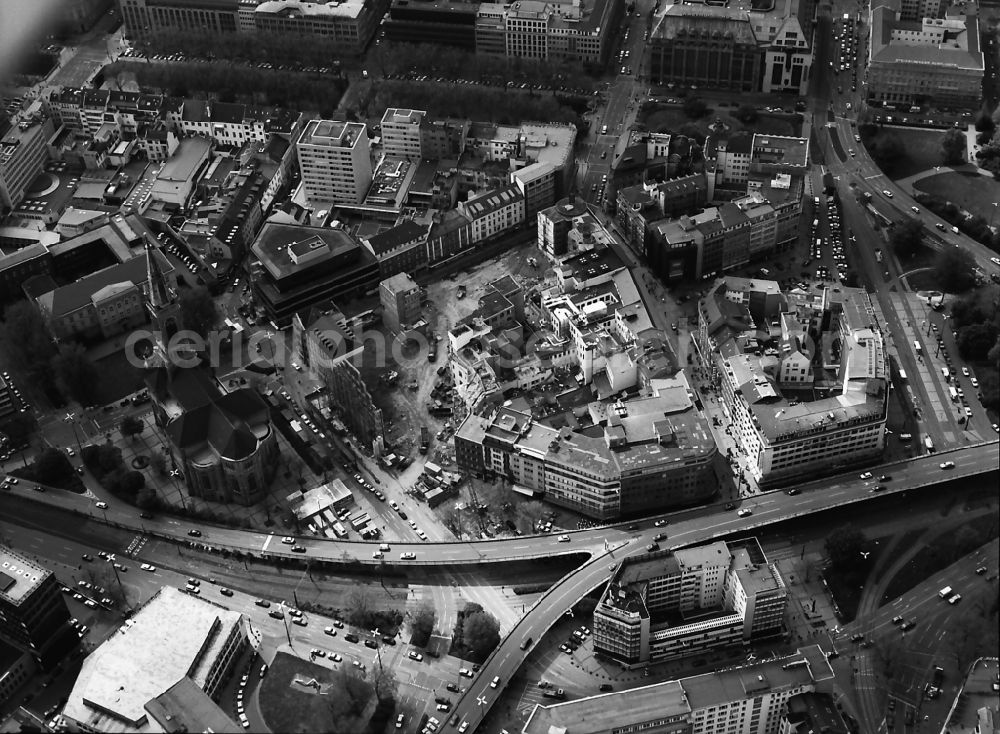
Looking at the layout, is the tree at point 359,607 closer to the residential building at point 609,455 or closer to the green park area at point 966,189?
the residential building at point 609,455

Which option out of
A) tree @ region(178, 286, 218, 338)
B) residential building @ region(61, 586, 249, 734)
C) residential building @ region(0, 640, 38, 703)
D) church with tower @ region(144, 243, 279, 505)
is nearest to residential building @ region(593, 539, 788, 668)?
residential building @ region(61, 586, 249, 734)

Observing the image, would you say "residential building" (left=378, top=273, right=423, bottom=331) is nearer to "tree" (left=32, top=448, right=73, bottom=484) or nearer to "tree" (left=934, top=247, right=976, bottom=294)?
"tree" (left=32, top=448, right=73, bottom=484)

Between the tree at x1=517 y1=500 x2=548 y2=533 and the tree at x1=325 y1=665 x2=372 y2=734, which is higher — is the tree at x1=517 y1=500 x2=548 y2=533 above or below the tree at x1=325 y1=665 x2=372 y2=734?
above

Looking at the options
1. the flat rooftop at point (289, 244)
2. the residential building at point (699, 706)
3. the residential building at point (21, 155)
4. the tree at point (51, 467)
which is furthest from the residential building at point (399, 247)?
the residential building at point (699, 706)

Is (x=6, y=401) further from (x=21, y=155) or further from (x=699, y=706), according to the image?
(x=699, y=706)

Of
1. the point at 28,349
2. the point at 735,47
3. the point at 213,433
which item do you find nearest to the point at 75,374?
the point at 28,349
